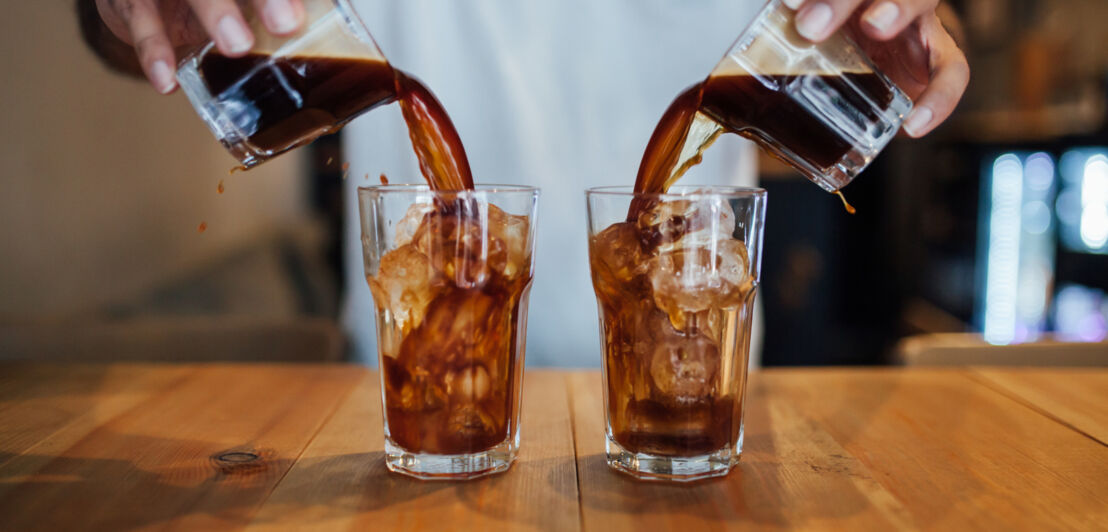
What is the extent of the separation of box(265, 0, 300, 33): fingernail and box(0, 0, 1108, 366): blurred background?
42.2 inches

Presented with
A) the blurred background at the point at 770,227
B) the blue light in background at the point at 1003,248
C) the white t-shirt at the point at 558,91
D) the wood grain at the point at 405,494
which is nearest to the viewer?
the wood grain at the point at 405,494

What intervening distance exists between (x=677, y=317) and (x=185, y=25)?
0.52 m

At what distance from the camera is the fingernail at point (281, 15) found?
0.71m

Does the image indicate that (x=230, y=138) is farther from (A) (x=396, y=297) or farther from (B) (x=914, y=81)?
(B) (x=914, y=81)

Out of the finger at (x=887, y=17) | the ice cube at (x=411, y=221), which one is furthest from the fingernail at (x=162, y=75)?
the finger at (x=887, y=17)

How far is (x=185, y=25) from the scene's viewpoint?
813 millimetres

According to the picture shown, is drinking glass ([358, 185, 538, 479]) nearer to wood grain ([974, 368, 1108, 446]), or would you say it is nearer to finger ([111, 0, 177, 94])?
finger ([111, 0, 177, 94])

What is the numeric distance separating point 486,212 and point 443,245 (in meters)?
0.05

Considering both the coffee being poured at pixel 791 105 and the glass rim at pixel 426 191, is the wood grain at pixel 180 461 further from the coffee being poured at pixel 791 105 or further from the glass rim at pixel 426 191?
the coffee being poured at pixel 791 105

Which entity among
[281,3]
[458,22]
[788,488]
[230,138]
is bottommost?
[788,488]

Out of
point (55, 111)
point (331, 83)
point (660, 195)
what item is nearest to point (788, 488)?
point (660, 195)

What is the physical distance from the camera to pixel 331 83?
2.52ft

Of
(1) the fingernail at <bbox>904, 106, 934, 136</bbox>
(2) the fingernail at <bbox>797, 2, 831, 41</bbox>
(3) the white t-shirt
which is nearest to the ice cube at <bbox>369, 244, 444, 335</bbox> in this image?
(2) the fingernail at <bbox>797, 2, 831, 41</bbox>

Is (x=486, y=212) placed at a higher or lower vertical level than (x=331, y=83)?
lower
